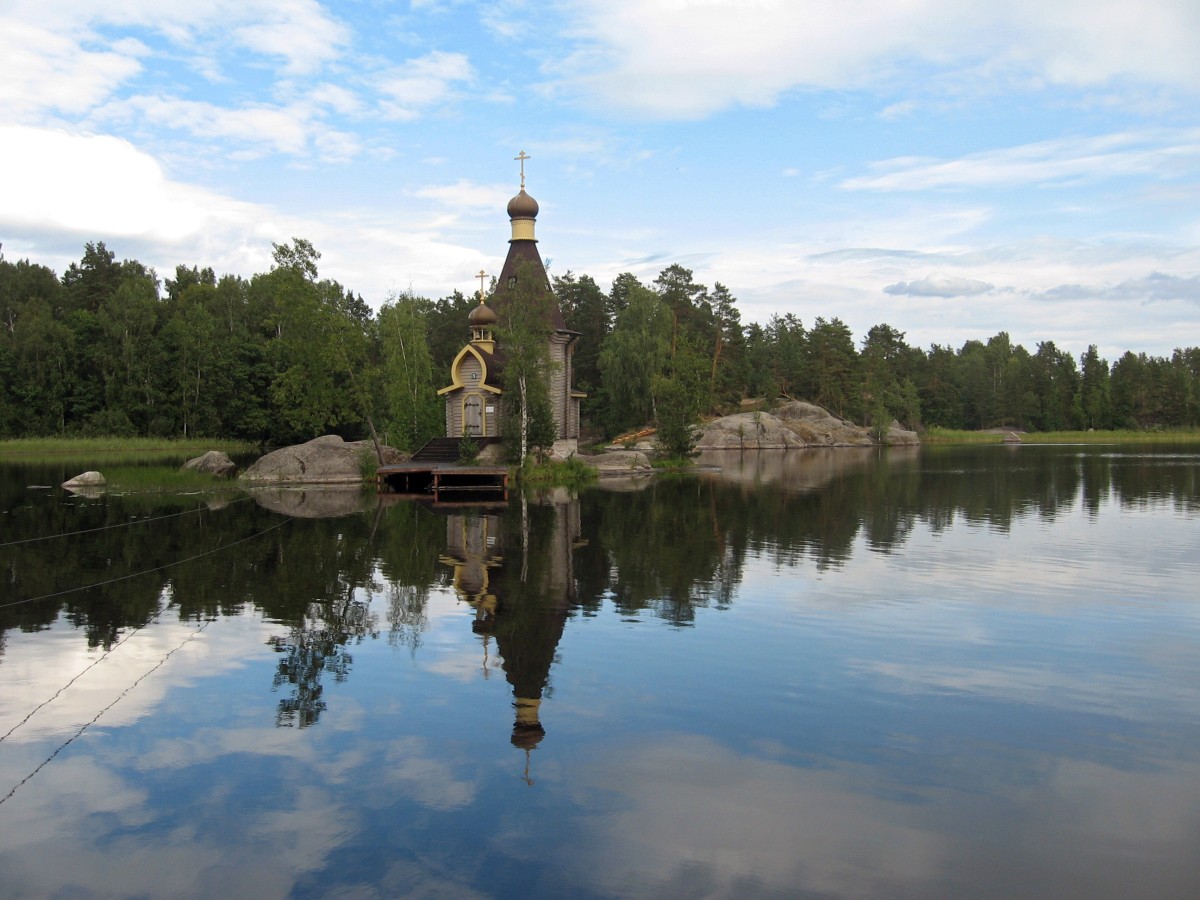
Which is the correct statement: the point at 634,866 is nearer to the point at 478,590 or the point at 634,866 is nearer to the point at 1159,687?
the point at 1159,687

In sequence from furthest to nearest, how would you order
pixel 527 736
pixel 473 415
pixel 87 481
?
pixel 473 415, pixel 87 481, pixel 527 736

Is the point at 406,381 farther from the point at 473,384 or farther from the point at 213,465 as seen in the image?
the point at 213,465

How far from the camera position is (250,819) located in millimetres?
7328

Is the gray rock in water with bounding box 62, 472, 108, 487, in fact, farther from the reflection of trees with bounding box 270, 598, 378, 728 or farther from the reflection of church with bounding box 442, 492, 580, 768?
the reflection of trees with bounding box 270, 598, 378, 728

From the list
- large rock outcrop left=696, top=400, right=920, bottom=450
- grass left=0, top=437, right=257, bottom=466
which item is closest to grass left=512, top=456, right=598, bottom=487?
grass left=0, top=437, right=257, bottom=466

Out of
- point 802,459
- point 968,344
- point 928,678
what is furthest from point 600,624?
→ point 968,344

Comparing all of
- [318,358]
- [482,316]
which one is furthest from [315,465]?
[482,316]

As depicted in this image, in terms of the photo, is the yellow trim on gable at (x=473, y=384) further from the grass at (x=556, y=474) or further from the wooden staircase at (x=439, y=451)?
the grass at (x=556, y=474)

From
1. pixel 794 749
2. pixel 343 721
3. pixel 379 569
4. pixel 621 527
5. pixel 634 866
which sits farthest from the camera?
pixel 621 527

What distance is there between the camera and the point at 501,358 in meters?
44.3

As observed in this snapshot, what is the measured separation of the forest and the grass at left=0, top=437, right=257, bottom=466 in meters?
2.07

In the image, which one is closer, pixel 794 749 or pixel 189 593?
pixel 794 749

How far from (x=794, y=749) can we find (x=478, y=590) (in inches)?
339

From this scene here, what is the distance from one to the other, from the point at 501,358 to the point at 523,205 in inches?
291
